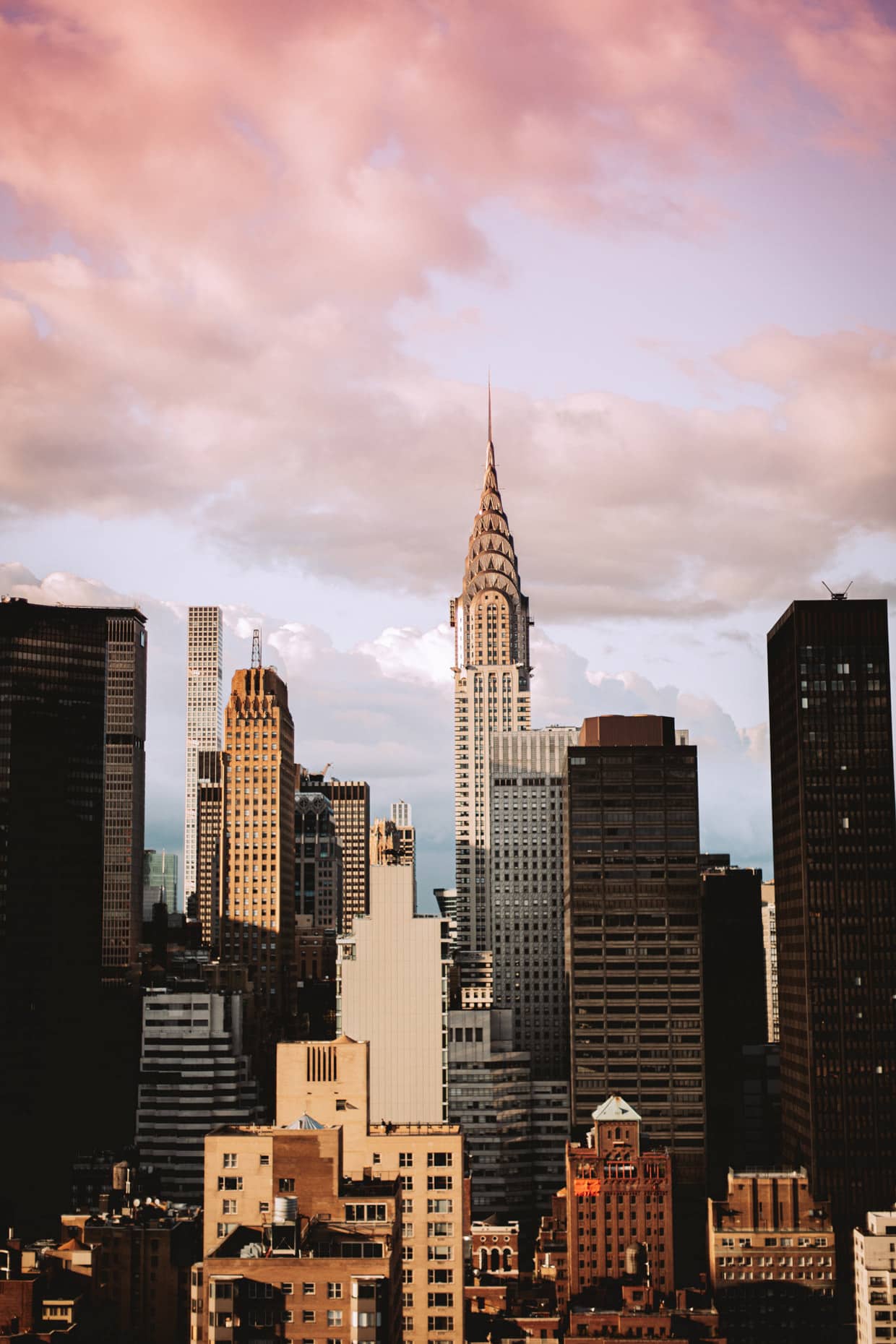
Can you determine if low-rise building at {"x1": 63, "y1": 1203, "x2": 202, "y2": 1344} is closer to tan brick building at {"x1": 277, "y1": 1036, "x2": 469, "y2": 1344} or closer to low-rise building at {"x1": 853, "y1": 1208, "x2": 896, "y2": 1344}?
tan brick building at {"x1": 277, "y1": 1036, "x2": 469, "y2": 1344}

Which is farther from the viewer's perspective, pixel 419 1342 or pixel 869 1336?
pixel 869 1336

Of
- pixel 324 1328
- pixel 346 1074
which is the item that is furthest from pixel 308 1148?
pixel 346 1074

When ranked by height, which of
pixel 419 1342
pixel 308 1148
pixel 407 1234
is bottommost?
pixel 419 1342

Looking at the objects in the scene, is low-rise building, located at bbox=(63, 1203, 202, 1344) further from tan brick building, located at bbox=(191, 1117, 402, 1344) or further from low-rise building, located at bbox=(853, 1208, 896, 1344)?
tan brick building, located at bbox=(191, 1117, 402, 1344)

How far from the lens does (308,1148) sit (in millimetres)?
104688

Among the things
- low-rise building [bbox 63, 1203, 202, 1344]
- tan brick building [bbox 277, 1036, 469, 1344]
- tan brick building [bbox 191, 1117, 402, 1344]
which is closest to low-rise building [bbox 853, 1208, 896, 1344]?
low-rise building [bbox 63, 1203, 202, 1344]

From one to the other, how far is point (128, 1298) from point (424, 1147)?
8217cm

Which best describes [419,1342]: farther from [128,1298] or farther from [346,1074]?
[128,1298]

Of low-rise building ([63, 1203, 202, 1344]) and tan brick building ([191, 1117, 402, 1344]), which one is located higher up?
tan brick building ([191, 1117, 402, 1344])

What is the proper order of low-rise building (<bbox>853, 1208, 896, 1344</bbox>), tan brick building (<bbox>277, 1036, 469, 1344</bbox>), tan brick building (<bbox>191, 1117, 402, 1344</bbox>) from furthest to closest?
low-rise building (<bbox>853, 1208, 896, 1344</bbox>)
tan brick building (<bbox>277, 1036, 469, 1344</bbox>)
tan brick building (<bbox>191, 1117, 402, 1344</bbox>)

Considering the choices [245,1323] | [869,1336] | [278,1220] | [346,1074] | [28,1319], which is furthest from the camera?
[869,1336]

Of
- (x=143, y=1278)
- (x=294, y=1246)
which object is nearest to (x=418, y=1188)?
(x=294, y=1246)

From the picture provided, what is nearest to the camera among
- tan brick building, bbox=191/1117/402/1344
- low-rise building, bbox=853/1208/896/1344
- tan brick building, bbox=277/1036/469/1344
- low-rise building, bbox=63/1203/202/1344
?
tan brick building, bbox=191/1117/402/1344

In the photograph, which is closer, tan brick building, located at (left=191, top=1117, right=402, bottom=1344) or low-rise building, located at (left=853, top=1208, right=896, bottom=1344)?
tan brick building, located at (left=191, top=1117, right=402, bottom=1344)
